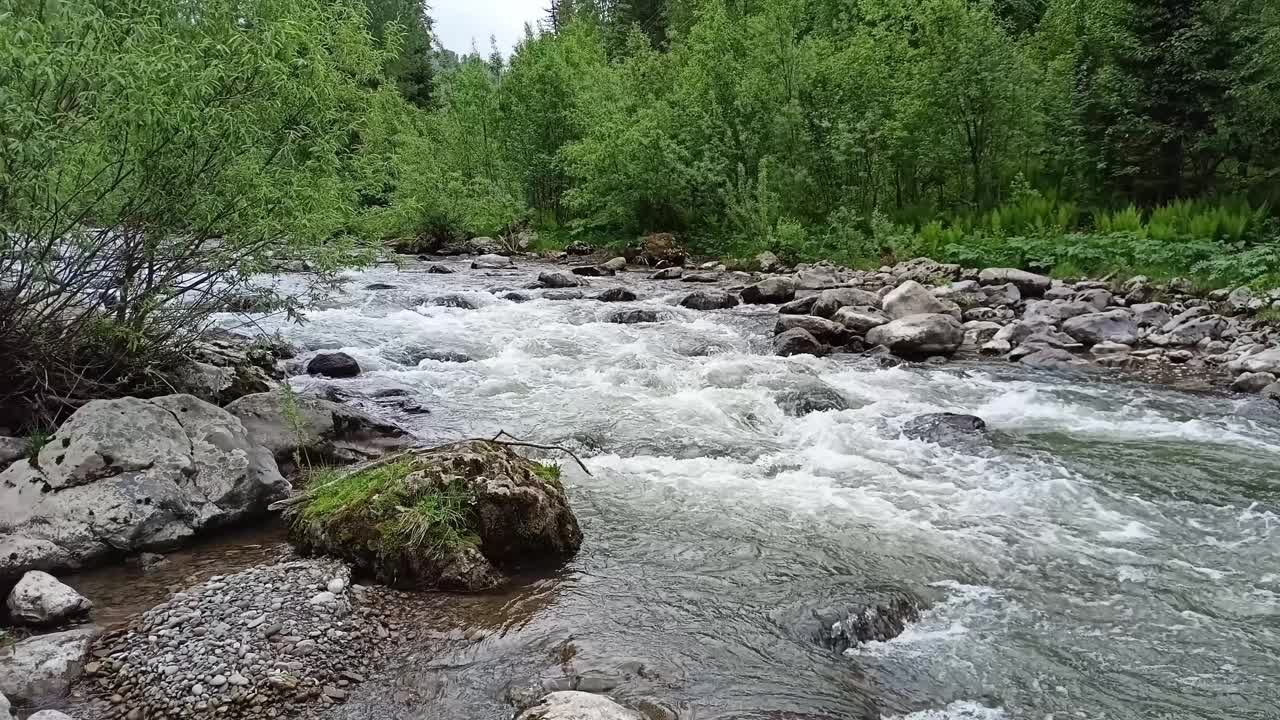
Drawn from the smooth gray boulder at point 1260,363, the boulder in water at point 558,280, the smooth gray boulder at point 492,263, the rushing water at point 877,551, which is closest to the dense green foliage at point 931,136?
the smooth gray boulder at point 492,263

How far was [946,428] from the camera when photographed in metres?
9.13

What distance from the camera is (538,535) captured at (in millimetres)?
6098

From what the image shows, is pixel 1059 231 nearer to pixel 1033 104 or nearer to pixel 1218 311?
pixel 1033 104

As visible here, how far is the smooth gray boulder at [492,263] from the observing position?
84.7ft

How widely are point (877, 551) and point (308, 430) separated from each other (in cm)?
535

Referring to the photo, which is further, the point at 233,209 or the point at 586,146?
the point at 586,146

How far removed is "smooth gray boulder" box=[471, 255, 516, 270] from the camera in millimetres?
25828

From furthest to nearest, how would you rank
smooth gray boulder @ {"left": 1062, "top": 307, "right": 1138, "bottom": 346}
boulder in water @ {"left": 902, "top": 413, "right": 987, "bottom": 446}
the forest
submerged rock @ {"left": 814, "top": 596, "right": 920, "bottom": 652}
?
smooth gray boulder @ {"left": 1062, "top": 307, "right": 1138, "bottom": 346} → boulder in water @ {"left": 902, "top": 413, "right": 987, "bottom": 446} → the forest → submerged rock @ {"left": 814, "top": 596, "right": 920, "bottom": 652}

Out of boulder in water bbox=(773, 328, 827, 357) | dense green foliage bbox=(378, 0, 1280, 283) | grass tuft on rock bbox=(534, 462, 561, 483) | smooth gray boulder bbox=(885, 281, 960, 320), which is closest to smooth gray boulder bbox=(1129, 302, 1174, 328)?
dense green foliage bbox=(378, 0, 1280, 283)

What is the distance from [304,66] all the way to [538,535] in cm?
426

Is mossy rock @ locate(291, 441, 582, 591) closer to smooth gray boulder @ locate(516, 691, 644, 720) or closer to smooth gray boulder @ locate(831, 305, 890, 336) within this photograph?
smooth gray boulder @ locate(516, 691, 644, 720)

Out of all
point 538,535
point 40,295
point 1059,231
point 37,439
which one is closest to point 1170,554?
point 538,535

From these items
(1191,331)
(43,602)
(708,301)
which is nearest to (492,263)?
(708,301)

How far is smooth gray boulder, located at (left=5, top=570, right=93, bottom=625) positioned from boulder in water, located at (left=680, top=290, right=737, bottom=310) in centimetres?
1394
